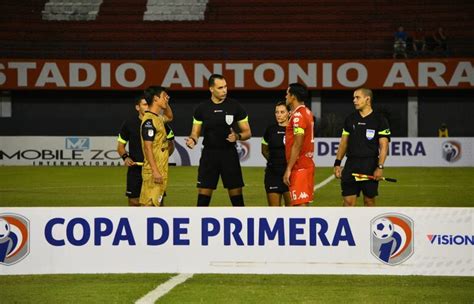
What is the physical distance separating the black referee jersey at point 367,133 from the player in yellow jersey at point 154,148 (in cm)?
242

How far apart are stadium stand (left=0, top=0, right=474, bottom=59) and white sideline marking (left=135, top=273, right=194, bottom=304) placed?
96.2 ft

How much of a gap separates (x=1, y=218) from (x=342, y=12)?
105 ft

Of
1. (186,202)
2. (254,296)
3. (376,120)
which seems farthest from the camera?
(186,202)

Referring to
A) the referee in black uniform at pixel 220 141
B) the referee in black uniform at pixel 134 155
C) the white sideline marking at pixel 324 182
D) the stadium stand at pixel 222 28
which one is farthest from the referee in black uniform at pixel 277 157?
the stadium stand at pixel 222 28

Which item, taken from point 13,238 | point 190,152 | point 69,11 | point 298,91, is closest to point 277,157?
point 298,91

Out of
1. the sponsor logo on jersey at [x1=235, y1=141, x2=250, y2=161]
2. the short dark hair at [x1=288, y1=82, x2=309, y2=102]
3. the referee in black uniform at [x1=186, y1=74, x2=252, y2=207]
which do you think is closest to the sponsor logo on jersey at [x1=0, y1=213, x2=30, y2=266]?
the referee in black uniform at [x1=186, y1=74, x2=252, y2=207]

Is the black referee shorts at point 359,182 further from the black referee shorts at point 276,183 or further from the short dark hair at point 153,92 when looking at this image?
the short dark hair at point 153,92

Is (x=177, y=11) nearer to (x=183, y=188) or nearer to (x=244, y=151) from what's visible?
(x=244, y=151)

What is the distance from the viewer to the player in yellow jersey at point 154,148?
1211cm

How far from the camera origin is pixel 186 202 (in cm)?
1997

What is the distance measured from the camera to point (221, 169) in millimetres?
12961

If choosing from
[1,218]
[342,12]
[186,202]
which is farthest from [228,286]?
[342,12]

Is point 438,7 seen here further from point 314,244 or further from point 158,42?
point 314,244

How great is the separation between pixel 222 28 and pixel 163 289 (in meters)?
32.0
